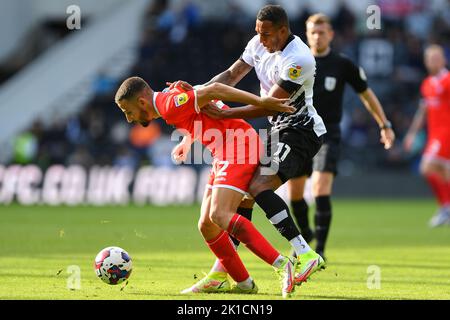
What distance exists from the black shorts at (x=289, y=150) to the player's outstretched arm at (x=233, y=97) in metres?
0.40

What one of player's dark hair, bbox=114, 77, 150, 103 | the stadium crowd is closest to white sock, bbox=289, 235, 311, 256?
player's dark hair, bbox=114, 77, 150, 103

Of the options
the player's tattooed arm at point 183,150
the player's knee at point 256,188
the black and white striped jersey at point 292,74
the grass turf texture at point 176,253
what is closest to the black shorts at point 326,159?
the grass turf texture at point 176,253

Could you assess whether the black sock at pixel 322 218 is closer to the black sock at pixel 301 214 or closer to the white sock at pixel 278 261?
the black sock at pixel 301 214

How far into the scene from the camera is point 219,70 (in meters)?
22.8

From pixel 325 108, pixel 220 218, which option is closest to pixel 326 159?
pixel 325 108

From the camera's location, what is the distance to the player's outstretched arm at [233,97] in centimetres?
736

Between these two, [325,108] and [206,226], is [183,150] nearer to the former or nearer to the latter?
[206,226]

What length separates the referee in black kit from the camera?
10.2 metres

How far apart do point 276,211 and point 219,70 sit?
15408mm
